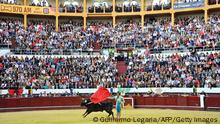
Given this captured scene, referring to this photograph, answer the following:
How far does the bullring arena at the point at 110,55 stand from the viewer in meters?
28.6

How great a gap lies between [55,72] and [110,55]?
6231mm

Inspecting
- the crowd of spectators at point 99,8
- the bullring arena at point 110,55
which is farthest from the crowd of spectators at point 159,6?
the crowd of spectators at point 99,8

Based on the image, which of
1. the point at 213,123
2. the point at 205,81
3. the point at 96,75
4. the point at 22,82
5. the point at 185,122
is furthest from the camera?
the point at 96,75

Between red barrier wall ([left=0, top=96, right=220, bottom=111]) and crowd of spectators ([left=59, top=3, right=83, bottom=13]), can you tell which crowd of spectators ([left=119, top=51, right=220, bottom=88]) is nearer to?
red barrier wall ([left=0, top=96, right=220, bottom=111])

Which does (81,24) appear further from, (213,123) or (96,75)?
(213,123)

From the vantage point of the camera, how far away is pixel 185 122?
17.5 m

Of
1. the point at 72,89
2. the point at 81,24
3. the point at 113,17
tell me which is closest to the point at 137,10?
the point at 113,17

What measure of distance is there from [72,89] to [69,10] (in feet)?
44.0

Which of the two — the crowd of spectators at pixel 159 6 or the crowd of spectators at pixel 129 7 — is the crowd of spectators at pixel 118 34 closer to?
the crowd of spectators at pixel 159 6

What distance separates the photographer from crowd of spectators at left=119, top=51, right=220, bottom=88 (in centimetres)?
2936

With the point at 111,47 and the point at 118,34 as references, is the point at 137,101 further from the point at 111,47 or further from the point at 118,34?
the point at 118,34

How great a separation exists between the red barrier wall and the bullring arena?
0.22ft

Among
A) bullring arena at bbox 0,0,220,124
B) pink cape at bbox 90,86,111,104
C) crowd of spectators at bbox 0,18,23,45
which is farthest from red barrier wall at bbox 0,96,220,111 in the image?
pink cape at bbox 90,86,111,104

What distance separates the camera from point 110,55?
121 feet
